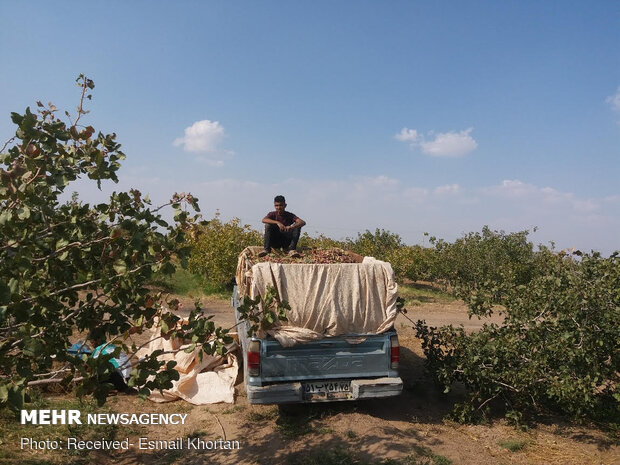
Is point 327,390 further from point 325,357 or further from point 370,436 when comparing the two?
point 370,436

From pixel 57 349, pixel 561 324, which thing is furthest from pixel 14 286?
pixel 561 324

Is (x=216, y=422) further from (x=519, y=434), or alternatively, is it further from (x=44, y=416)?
(x=519, y=434)

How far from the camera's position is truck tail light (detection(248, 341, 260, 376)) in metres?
4.98

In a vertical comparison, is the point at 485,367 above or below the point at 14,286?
below

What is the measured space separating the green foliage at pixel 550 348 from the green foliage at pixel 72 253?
3677 millimetres

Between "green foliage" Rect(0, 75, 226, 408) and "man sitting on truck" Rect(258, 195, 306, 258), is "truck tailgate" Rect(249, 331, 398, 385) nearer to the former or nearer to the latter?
"green foliage" Rect(0, 75, 226, 408)

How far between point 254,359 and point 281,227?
2781 millimetres

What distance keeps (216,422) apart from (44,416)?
2003 mm

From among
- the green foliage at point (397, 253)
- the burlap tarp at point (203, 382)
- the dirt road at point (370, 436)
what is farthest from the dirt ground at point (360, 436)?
the green foliage at point (397, 253)

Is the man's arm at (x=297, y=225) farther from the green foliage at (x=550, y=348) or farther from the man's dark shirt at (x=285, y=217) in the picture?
the green foliage at (x=550, y=348)

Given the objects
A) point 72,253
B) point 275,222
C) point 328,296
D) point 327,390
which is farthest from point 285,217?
point 72,253

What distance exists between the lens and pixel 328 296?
5.27m

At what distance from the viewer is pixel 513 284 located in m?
5.93

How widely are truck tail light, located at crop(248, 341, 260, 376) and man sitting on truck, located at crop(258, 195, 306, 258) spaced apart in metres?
2.47
